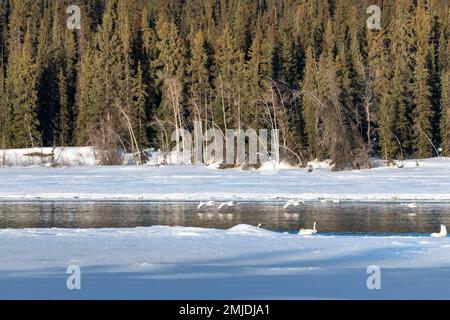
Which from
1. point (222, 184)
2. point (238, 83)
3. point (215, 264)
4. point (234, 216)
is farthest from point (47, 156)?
point (215, 264)

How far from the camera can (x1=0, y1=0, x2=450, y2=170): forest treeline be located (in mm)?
54375

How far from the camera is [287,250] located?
13.8 meters

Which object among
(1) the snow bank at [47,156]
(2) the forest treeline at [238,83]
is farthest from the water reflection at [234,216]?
(1) the snow bank at [47,156]

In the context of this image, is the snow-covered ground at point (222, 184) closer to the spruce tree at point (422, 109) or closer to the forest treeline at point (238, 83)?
the forest treeline at point (238, 83)

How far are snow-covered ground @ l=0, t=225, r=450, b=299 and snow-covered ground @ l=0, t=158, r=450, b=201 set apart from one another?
11605 mm

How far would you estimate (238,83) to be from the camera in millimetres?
59188

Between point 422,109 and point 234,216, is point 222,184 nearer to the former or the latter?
point 234,216

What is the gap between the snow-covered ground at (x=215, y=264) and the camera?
1004 centimetres

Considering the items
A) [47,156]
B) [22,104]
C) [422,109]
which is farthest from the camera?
[22,104]

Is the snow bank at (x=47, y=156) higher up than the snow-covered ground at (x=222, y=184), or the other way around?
the snow bank at (x=47, y=156)

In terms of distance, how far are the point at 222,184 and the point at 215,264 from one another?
803 inches

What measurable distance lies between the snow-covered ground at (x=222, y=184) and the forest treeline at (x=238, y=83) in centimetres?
653
